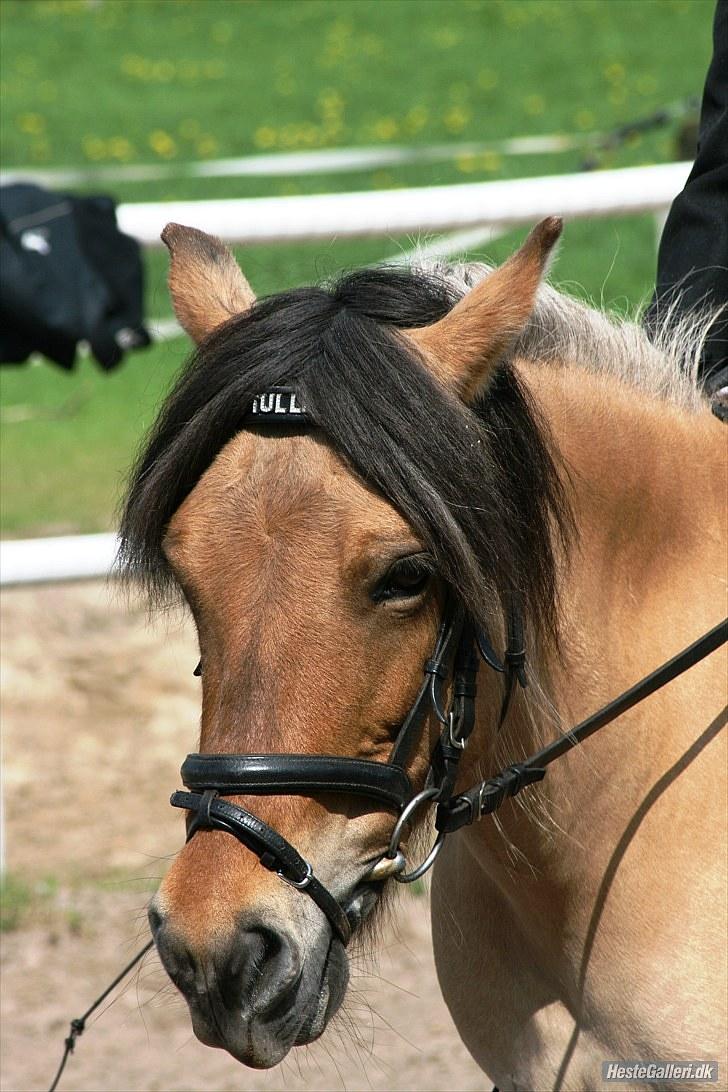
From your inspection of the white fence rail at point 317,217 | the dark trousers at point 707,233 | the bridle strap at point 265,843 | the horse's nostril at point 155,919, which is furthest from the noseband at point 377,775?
the white fence rail at point 317,217

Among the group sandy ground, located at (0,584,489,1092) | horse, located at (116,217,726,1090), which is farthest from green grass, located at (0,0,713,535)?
horse, located at (116,217,726,1090)

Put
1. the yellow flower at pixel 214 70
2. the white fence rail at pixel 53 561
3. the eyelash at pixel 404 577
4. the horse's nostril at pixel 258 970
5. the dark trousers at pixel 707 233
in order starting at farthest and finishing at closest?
1. the yellow flower at pixel 214 70
2. the white fence rail at pixel 53 561
3. the dark trousers at pixel 707 233
4. the eyelash at pixel 404 577
5. the horse's nostril at pixel 258 970

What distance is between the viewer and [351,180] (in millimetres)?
15883

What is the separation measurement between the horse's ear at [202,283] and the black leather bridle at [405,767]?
1.05 feet

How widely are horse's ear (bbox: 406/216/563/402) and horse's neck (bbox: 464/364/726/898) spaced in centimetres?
24

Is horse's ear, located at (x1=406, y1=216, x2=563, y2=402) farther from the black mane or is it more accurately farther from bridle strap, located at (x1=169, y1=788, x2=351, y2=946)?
bridle strap, located at (x1=169, y1=788, x2=351, y2=946)

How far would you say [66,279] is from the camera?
503 cm

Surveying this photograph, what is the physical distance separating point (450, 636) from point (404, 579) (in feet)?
0.42

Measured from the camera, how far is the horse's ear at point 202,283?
94.3 inches

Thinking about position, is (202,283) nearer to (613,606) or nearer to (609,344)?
(609,344)

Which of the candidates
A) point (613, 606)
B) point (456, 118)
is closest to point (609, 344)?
point (613, 606)

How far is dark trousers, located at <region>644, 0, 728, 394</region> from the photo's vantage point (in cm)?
283

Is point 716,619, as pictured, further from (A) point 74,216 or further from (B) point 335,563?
(A) point 74,216

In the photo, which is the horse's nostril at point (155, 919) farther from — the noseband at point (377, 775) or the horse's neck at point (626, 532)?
the horse's neck at point (626, 532)
